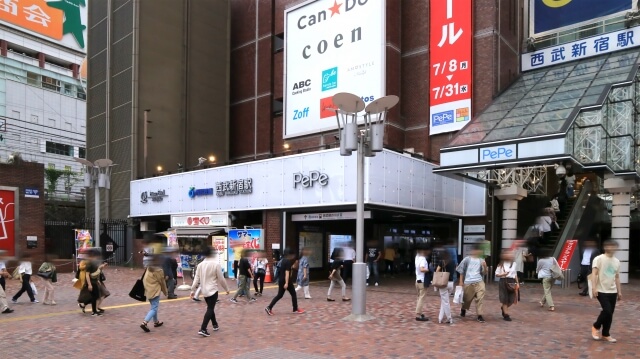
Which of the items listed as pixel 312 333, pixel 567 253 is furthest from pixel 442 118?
pixel 312 333

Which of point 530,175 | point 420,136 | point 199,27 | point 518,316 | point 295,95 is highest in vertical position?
point 199,27

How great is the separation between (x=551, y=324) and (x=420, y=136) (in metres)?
14.8

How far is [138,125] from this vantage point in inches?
1135

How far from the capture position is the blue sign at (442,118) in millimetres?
23000

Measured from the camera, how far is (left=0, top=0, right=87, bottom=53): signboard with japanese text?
63.4 metres

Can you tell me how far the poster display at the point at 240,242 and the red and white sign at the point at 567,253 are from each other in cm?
1055

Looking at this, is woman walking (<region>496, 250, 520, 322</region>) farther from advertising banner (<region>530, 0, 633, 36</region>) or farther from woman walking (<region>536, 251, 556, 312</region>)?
advertising banner (<region>530, 0, 633, 36</region>)

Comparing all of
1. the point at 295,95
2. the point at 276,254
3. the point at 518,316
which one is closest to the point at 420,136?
the point at 295,95

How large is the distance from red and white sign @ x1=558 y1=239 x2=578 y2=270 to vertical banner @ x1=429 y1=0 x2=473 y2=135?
660 centimetres

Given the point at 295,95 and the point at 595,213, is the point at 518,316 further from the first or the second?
the point at 295,95

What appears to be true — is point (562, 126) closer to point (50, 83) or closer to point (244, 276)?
point (244, 276)

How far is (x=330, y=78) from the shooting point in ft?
81.6

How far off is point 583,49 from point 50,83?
64095mm

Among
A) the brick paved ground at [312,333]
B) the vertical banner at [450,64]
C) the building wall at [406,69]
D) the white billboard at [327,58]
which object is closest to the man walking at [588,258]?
the brick paved ground at [312,333]
